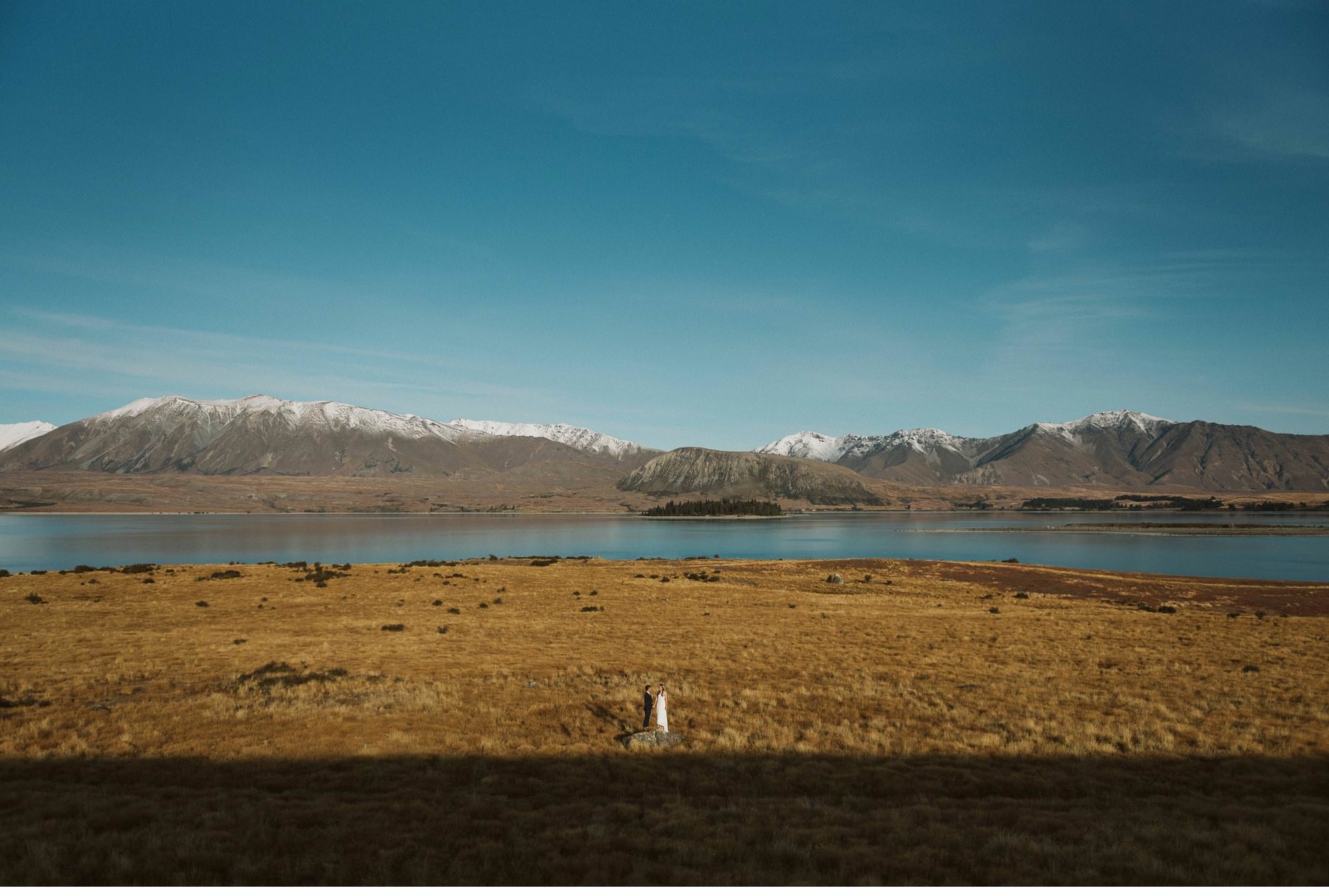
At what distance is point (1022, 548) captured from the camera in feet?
410

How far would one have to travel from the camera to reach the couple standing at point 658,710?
58.6ft

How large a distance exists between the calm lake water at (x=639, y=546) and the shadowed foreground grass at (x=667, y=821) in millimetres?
87574

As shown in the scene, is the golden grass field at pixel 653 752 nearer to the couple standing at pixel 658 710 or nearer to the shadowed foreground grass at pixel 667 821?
the shadowed foreground grass at pixel 667 821

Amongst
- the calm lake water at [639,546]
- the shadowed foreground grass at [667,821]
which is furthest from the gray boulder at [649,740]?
the calm lake water at [639,546]

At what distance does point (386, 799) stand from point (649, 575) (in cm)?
5239

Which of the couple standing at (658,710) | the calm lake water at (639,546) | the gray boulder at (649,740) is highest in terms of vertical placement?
the couple standing at (658,710)

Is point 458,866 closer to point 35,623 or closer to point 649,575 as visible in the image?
point 35,623

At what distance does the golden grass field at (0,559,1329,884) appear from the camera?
33.9ft

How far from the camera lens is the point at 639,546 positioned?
5285 inches

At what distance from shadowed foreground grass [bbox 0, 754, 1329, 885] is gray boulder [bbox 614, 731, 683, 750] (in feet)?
2.52

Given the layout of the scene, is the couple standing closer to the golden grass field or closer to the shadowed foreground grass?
the golden grass field

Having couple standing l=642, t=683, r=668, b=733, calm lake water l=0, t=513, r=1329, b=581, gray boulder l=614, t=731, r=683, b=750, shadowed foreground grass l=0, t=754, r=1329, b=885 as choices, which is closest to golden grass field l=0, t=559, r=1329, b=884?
shadowed foreground grass l=0, t=754, r=1329, b=885

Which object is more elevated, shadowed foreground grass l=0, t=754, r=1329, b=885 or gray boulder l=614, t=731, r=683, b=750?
shadowed foreground grass l=0, t=754, r=1329, b=885

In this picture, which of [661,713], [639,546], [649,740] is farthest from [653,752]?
[639,546]
